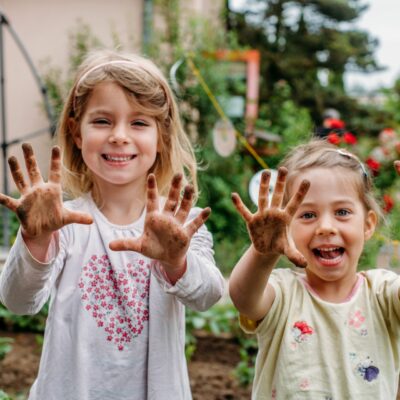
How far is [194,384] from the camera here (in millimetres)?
3473

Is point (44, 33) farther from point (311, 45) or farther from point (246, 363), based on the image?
point (311, 45)

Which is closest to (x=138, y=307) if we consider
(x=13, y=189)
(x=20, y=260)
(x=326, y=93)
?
(x=20, y=260)

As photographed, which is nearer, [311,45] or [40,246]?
[40,246]

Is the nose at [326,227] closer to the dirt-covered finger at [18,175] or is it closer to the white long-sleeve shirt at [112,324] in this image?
the white long-sleeve shirt at [112,324]

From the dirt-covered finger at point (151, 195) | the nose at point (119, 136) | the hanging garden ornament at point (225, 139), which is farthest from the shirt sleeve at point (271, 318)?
the hanging garden ornament at point (225, 139)

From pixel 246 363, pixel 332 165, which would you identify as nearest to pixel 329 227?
pixel 332 165

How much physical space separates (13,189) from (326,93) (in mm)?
14203

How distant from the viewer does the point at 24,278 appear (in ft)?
5.16

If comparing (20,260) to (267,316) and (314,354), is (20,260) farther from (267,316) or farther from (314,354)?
(314,354)

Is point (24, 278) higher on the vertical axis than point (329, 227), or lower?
lower

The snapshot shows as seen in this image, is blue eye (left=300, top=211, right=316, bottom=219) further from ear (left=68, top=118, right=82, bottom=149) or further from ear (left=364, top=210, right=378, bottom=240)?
ear (left=68, top=118, right=82, bottom=149)

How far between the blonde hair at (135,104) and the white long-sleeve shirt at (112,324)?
0.30m

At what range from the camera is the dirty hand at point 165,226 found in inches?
58.8

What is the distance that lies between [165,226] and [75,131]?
617mm
